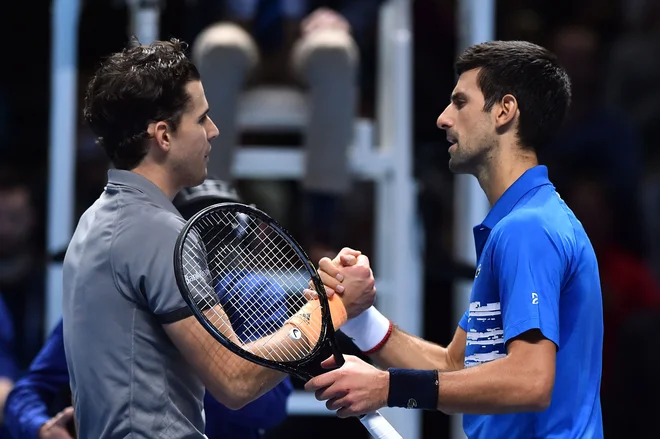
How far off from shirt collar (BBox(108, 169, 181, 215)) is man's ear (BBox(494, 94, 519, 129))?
66cm

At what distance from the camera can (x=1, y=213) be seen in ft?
15.8

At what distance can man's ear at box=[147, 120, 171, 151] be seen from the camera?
7.40 feet

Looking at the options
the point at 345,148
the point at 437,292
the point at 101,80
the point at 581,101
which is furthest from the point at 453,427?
the point at 101,80

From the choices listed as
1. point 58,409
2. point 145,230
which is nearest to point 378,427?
point 145,230

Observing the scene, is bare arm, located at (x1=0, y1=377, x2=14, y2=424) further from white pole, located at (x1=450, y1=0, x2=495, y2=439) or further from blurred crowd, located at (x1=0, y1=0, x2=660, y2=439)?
white pole, located at (x1=450, y1=0, x2=495, y2=439)

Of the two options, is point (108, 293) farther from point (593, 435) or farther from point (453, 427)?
point (453, 427)

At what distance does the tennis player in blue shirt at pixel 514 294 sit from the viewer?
2.08 m

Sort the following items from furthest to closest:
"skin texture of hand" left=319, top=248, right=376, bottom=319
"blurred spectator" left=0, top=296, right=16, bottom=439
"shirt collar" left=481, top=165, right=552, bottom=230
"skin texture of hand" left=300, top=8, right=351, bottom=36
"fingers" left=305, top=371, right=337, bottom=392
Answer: "skin texture of hand" left=300, top=8, right=351, bottom=36
"blurred spectator" left=0, top=296, right=16, bottom=439
"skin texture of hand" left=319, top=248, right=376, bottom=319
"shirt collar" left=481, top=165, right=552, bottom=230
"fingers" left=305, top=371, right=337, bottom=392

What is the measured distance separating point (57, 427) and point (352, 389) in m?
0.84

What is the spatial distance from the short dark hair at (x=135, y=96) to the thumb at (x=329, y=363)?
20.9 inches

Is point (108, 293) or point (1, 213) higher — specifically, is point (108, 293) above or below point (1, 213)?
above

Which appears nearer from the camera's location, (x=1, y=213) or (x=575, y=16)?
(x=1, y=213)

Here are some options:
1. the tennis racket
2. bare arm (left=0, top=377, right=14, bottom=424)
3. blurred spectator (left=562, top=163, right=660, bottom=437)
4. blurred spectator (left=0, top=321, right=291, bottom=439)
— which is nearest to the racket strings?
the tennis racket

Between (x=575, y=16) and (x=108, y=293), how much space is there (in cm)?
411
